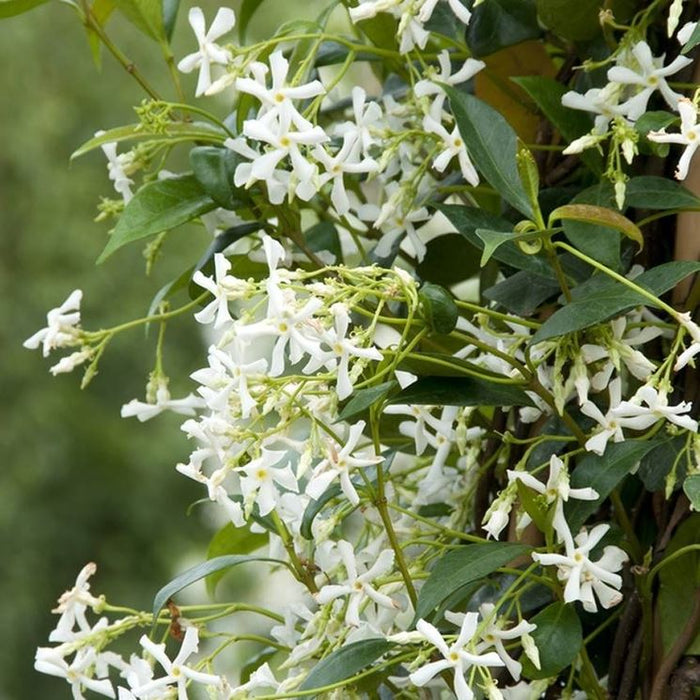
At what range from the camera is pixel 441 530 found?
56 cm

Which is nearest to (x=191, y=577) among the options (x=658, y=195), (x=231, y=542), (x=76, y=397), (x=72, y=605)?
(x=72, y=605)

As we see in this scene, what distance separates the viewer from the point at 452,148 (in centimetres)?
54

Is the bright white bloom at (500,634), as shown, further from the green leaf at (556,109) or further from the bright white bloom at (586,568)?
the green leaf at (556,109)

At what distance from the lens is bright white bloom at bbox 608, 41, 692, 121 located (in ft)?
1.69

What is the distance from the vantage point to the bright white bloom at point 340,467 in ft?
1.49

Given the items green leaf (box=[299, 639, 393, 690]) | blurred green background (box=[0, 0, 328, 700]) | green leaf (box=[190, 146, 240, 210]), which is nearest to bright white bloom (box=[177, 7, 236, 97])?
green leaf (box=[190, 146, 240, 210])

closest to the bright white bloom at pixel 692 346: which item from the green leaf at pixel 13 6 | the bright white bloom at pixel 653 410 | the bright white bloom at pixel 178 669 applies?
the bright white bloom at pixel 653 410

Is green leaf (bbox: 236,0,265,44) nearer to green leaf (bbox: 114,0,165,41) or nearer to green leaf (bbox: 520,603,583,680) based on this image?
green leaf (bbox: 114,0,165,41)

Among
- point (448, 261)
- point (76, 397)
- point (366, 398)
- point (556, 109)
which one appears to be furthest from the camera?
point (76, 397)

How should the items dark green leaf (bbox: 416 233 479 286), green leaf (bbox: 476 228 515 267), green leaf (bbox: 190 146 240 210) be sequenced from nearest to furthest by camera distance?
1. green leaf (bbox: 476 228 515 267)
2. green leaf (bbox: 190 146 240 210)
3. dark green leaf (bbox: 416 233 479 286)

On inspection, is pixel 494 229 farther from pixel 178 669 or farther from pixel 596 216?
pixel 178 669

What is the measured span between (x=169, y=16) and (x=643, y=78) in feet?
0.82

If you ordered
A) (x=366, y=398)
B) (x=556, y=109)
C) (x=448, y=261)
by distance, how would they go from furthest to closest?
(x=448, y=261) → (x=556, y=109) → (x=366, y=398)

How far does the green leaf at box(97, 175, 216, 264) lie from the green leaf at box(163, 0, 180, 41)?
107 mm
